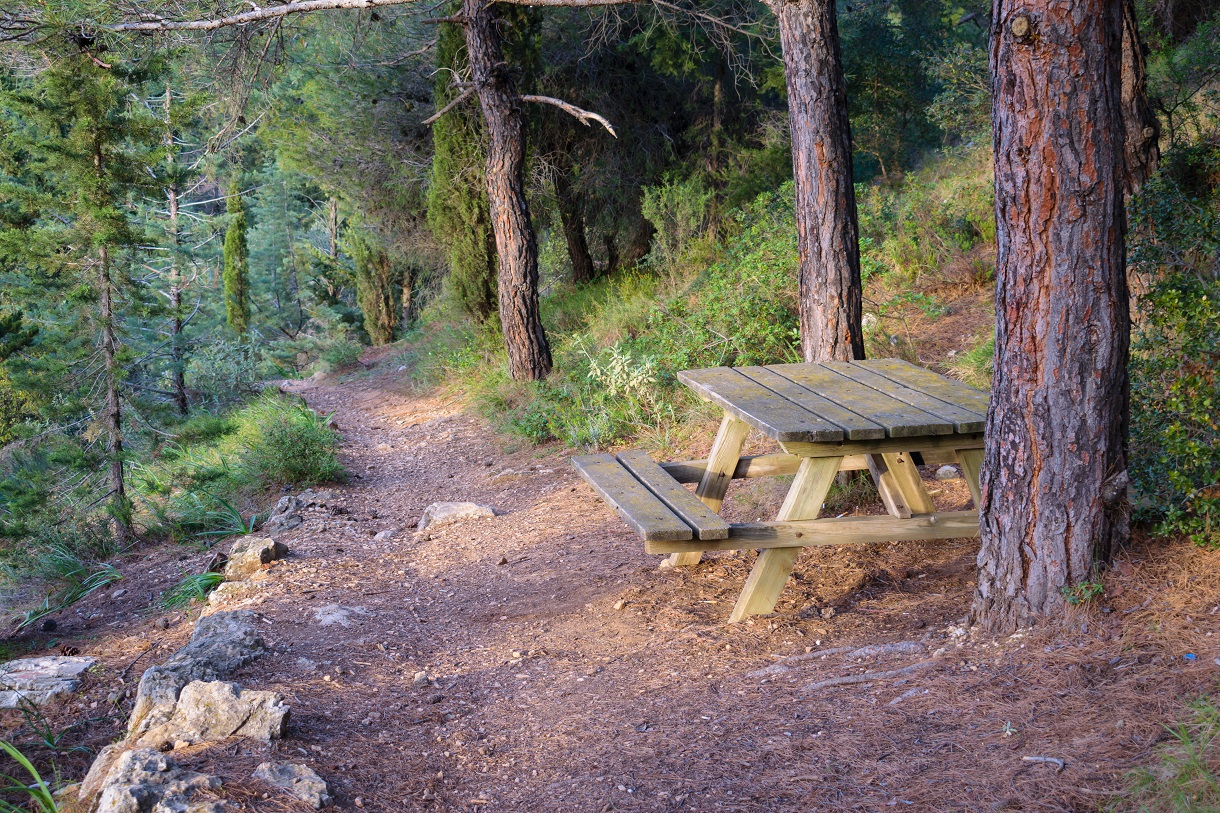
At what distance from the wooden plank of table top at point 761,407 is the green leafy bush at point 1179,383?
1.19 meters

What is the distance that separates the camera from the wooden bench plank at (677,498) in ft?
12.1

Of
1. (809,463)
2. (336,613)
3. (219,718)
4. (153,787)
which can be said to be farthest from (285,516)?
(153,787)

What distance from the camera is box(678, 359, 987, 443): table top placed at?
12.4 feet

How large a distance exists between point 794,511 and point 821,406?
505 millimetres

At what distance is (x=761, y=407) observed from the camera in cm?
409

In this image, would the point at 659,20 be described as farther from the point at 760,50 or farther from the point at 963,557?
the point at 963,557

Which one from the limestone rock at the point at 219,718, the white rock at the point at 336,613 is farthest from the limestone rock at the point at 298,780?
the white rock at the point at 336,613

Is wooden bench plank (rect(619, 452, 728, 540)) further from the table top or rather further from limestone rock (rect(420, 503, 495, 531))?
limestone rock (rect(420, 503, 495, 531))

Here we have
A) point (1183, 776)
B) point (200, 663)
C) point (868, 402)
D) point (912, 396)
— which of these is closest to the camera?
point (1183, 776)

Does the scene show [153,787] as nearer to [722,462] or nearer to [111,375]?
[722,462]

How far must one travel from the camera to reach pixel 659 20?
11.7 m

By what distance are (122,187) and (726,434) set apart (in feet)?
24.9

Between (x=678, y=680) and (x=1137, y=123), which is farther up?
(x=1137, y=123)

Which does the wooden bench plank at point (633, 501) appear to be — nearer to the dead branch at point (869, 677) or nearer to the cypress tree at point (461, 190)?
the dead branch at point (869, 677)
